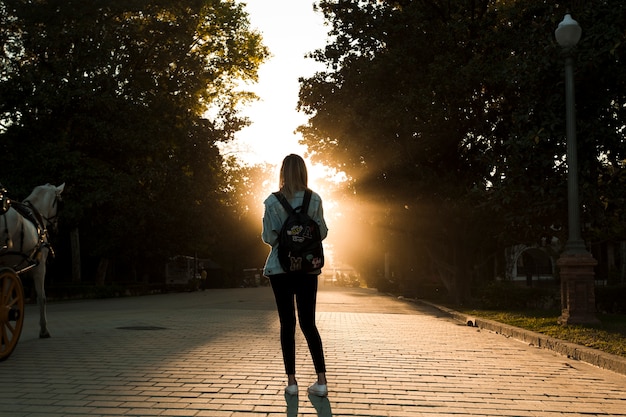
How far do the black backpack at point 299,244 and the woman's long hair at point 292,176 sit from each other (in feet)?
0.58

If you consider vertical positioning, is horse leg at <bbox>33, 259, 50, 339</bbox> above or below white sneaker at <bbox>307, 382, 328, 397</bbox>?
above

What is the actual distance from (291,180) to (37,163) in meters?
23.5

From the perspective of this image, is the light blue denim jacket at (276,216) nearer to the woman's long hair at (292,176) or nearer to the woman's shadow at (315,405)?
the woman's long hair at (292,176)

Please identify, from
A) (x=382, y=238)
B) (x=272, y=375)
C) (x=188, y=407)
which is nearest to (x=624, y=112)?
(x=272, y=375)

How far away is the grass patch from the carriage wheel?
24.2ft

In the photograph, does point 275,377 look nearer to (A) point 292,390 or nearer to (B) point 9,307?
(A) point 292,390

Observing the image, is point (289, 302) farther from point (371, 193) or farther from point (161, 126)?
point (161, 126)

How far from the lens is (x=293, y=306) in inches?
227

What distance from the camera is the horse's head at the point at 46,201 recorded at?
1019cm

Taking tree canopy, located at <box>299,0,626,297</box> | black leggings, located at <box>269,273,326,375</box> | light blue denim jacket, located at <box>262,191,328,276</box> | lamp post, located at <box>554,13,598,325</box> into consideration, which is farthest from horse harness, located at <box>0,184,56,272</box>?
tree canopy, located at <box>299,0,626,297</box>

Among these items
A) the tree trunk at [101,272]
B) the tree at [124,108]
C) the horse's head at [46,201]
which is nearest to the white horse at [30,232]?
the horse's head at [46,201]

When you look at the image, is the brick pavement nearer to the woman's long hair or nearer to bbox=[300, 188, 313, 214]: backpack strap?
bbox=[300, 188, 313, 214]: backpack strap

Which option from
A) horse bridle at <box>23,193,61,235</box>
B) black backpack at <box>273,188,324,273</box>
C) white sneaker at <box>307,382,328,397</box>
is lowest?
Answer: white sneaker at <box>307,382,328,397</box>

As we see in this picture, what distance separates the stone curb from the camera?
7.86 meters
